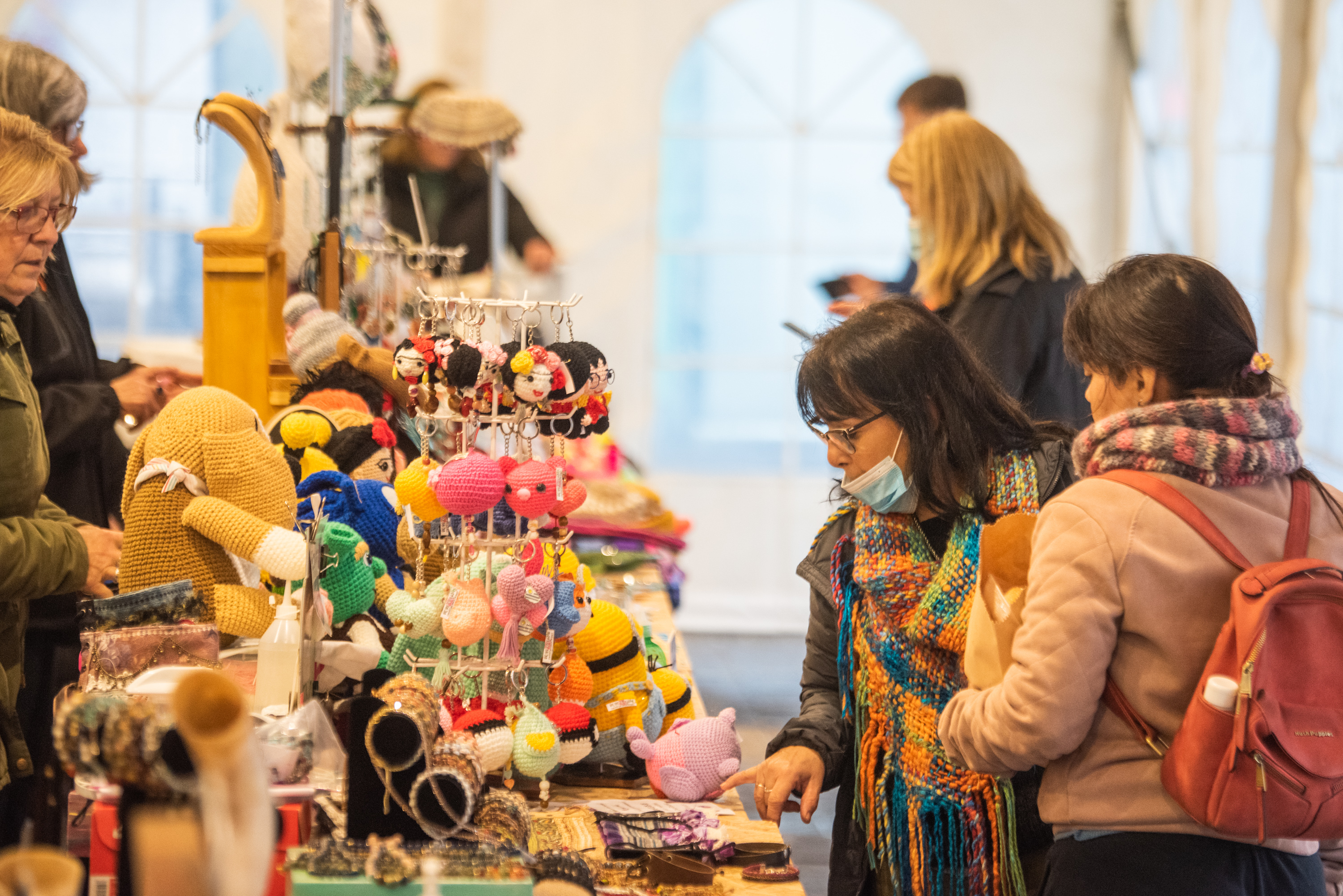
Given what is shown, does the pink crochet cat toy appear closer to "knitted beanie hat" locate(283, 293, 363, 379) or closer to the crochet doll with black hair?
the crochet doll with black hair

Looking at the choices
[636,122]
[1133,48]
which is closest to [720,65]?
[636,122]

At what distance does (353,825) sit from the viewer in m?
1.31

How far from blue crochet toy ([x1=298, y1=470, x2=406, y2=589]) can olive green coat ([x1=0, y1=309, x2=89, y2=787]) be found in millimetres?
337

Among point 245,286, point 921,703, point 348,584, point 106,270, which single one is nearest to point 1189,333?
point 921,703

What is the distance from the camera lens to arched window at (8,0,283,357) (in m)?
5.87

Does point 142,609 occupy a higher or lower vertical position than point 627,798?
higher

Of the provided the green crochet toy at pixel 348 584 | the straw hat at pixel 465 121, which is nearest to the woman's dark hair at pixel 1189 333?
the green crochet toy at pixel 348 584

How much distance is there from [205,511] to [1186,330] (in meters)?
1.31

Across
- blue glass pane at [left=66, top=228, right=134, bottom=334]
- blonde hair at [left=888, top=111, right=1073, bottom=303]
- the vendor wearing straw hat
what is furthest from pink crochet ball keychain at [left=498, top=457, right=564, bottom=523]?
blue glass pane at [left=66, top=228, right=134, bottom=334]

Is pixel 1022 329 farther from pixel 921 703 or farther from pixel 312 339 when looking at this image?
pixel 312 339

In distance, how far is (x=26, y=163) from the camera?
1.78 metres

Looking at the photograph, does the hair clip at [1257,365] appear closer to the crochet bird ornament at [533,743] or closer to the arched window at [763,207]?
the crochet bird ornament at [533,743]

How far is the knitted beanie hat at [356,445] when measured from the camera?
6.91 feet

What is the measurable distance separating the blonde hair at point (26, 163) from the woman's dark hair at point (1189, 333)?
143 centimetres
